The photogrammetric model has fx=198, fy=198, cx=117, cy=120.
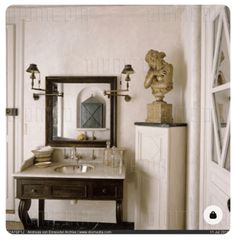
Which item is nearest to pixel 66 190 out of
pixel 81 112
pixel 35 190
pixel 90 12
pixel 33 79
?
pixel 35 190

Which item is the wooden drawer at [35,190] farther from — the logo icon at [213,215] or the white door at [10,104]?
the logo icon at [213,215]

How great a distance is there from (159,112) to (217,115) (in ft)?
0.66

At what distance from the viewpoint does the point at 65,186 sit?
2.42 feet

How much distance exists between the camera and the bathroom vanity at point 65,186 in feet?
2.38

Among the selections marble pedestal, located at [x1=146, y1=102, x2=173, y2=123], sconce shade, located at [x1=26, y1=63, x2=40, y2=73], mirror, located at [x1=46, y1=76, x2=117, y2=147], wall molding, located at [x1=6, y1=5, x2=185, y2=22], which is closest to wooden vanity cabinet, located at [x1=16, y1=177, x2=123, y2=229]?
mirror, located at [x1=46, y1=76, x2=117, y2=147]

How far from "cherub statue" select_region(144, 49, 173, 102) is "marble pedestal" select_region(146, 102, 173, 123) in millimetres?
24

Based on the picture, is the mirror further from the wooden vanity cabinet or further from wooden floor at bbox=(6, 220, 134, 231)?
wooden floor at bbox=(6, 220, 134, 231)

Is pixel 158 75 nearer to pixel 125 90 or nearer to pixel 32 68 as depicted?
pixel 125 90

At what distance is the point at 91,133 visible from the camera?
0.75m

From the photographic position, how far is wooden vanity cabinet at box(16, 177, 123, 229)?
0.73 metres
